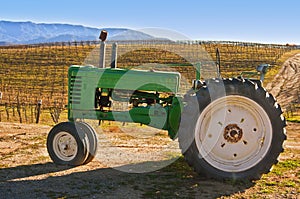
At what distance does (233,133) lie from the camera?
22.7 feet

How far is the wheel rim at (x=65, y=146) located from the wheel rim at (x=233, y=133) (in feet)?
7.58

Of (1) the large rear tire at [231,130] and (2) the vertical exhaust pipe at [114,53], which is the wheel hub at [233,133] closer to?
(1) the large rear tire at [231,130]

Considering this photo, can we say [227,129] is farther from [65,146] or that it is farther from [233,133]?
[65,146]

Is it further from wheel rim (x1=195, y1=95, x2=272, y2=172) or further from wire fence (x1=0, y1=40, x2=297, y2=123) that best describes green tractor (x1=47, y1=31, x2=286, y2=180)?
wire fence (x1=0, y1=40, x2=297, y2=123)

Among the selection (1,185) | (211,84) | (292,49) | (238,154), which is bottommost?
(1,185)

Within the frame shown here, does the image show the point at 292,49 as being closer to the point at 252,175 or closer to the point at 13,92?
the point at 13,92

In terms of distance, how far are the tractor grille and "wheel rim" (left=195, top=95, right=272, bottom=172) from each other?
2.60 meters

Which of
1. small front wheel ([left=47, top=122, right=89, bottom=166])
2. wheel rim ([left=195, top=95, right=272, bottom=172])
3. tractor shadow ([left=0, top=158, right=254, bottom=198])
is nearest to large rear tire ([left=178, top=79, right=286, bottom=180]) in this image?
wheel rim ([left=195, top=95, right=272, bottom=172])

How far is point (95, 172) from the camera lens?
733 centimetres

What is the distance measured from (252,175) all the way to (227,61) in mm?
55629

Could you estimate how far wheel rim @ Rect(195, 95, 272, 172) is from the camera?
675 cm

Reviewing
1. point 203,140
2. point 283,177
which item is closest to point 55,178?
point 203,140

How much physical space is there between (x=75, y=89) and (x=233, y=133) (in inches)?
123

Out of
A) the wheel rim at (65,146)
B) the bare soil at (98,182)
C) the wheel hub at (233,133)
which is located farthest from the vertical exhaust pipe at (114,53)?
the wheel hub at (233,133)
